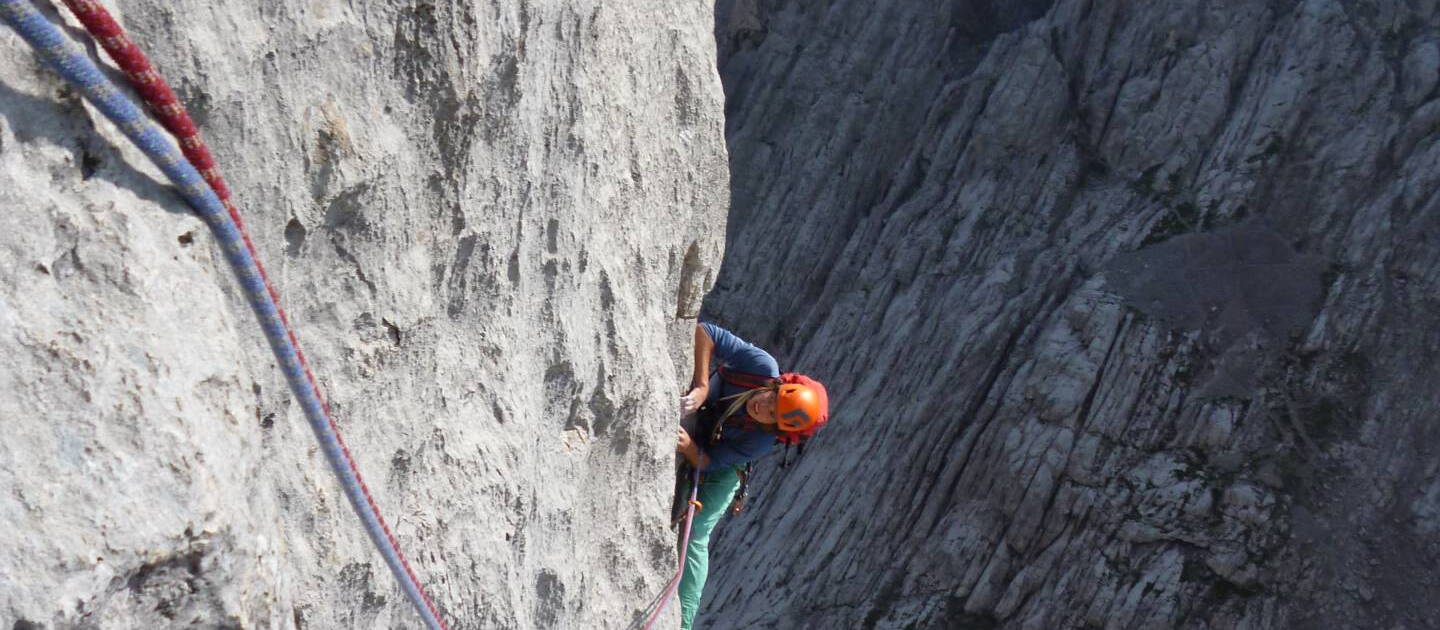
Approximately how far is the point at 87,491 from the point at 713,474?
202 inches

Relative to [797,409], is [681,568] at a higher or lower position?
lower

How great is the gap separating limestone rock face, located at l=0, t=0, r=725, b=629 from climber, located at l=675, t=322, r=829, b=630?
0.77 meters

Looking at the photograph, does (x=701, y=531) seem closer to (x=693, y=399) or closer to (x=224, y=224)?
(x=693, y=399)

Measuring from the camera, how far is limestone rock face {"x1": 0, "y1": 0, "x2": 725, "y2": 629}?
2443 mm

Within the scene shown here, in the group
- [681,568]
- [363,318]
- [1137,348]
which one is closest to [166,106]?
[363,318]

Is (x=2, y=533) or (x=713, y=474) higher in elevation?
(x=2, y=533)

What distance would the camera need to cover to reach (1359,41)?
18.0 meters

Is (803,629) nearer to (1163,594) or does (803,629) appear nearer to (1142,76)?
(1163,594)

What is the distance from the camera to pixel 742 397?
22.4ft

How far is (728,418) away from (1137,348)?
11299 millimetres

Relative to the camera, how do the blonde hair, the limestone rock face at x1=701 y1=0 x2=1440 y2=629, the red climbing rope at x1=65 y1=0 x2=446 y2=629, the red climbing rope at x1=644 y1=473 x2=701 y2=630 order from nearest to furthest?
the red climbing rope at x1=65 y1=0 x2=446 y2=629, the red climbing rope at x1=644 y1=473 x2=701 y2=630, the blonde hair, the limestone rock face at x1=701 y1=0 x2=1440 y2=629

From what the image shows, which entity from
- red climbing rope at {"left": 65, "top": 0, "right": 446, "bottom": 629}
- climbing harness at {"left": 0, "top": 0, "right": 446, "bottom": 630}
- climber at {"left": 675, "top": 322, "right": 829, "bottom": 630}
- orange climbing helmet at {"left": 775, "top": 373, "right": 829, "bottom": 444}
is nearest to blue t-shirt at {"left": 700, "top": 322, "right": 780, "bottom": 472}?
climber at {"left": 675, "top": 322, "right": 829, "bottom": 630}

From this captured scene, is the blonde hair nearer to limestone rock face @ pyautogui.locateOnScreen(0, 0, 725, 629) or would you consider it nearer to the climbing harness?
limestone rock face @ pyautogui.locateOnScreen(0, 0, 725, 629)

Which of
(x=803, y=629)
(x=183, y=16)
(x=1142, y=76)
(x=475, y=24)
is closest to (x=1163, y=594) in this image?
(x=803, y=629)
